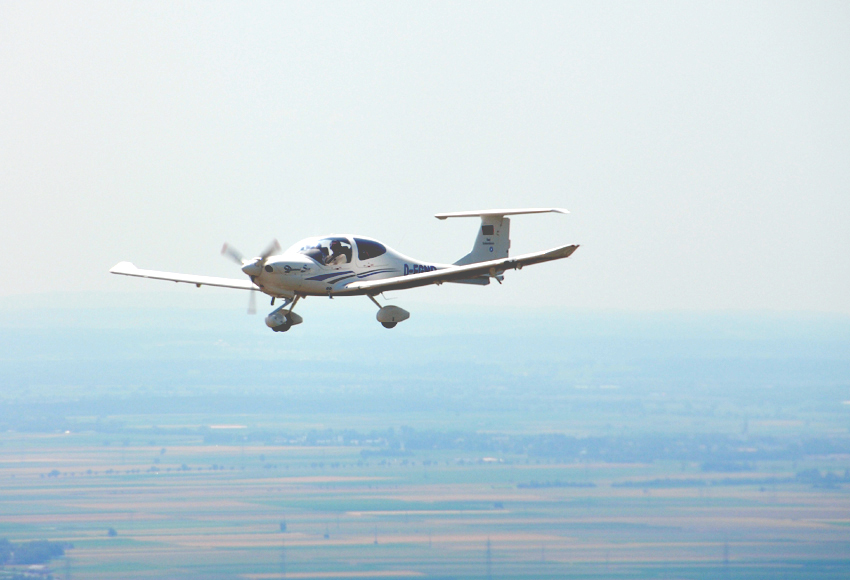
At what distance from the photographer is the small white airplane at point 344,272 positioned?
3897 cm

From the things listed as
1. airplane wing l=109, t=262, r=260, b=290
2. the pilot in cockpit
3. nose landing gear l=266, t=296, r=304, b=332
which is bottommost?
nose landing gear l=266, t=296, r=304, b=332

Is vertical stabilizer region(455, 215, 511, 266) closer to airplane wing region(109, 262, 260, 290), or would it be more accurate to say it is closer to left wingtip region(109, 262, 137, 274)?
airplane wing region(109, 262, 260, 290)

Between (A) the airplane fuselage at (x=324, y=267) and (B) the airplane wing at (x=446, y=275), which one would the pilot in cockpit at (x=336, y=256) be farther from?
(B) the airplane wing at (x=446, y=275)

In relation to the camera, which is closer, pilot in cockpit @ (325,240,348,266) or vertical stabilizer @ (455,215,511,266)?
pilot in cockpit @ (325,240,348,266)

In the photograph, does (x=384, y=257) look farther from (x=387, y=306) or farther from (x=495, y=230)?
(x=495, y=230)

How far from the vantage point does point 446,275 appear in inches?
1564

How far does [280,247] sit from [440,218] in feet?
20.4

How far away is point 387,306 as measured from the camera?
40594mm

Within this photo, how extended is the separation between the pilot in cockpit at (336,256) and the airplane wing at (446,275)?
95 cm

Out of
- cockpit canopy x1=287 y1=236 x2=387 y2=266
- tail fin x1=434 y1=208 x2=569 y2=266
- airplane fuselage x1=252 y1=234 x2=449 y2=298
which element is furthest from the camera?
tail fin x1=434 y1=208 x2=569 y2=266

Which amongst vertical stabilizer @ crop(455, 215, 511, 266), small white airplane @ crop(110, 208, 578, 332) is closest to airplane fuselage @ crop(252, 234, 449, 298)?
small white airplane @ crop(110, 208, 578, 332)

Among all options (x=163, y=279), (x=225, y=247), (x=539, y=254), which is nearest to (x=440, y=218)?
(x=539, y=254)

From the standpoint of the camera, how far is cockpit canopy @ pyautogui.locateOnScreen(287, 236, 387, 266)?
131ft

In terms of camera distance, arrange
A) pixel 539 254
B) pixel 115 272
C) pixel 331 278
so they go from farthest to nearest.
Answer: pixel 115 272, pixel 331 278, pixel 539 254
